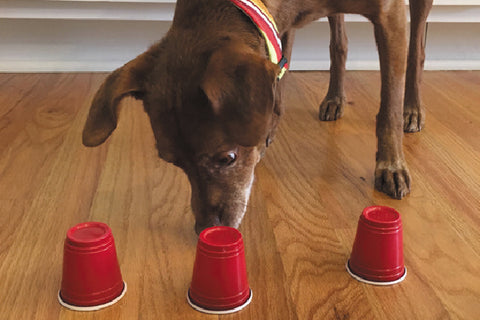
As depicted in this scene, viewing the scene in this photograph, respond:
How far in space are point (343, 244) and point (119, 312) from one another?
0.73 meters

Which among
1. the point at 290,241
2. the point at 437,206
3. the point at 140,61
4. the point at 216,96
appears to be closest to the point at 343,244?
the point at 290,241

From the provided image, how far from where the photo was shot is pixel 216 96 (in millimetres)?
1388

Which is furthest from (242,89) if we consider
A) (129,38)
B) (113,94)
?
(129,38)

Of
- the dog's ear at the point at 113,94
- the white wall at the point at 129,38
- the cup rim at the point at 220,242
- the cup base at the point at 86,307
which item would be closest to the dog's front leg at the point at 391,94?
the cup rim at the point at 220,242

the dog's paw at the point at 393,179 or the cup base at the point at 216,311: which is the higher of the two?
the cup base at the point at 216,311

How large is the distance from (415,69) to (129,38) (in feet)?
6.84

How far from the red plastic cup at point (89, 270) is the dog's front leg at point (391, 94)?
3.71 ft

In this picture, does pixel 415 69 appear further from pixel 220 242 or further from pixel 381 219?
pixel 220 242

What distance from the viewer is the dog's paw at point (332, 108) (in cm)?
298

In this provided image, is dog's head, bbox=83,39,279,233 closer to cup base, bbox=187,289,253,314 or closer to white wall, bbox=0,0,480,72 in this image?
cup base, bbox=187,289,253,314

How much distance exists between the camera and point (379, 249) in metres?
1.57

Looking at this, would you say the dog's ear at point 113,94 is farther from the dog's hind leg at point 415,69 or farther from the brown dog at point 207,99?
the dog's hind leg at point 415,69

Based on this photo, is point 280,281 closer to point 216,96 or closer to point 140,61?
point 216,96

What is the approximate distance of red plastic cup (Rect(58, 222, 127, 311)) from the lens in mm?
1448
